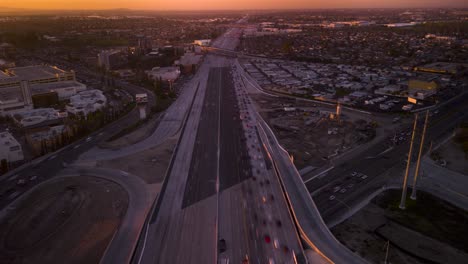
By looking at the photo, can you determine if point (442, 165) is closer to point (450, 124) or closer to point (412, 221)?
point (412, 221)

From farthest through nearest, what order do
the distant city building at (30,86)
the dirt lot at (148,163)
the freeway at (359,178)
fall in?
the distant city building at (30,86)
the dirt lot at (148,163)
the freeway at (359,178)

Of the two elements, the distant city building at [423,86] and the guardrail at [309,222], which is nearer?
the guardrail at [309,222]

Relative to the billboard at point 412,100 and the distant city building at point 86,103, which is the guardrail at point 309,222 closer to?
the billboard at point 412,100

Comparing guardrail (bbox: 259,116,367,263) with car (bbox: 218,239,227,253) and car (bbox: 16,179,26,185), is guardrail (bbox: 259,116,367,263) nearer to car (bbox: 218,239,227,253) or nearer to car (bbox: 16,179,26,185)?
car (bbox: 218,239,227,253)

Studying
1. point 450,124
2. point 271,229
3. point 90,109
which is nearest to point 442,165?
point 450,124

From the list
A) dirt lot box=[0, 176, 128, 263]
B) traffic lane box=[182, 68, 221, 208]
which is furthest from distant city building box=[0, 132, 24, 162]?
traffic lane box=[182, 68, 221, 208]

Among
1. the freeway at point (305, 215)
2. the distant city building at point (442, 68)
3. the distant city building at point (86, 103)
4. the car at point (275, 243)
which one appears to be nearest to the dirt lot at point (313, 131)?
the freeway at point (305, 215)

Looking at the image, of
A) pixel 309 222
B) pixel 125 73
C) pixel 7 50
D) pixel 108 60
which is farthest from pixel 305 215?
pixel 7 50
